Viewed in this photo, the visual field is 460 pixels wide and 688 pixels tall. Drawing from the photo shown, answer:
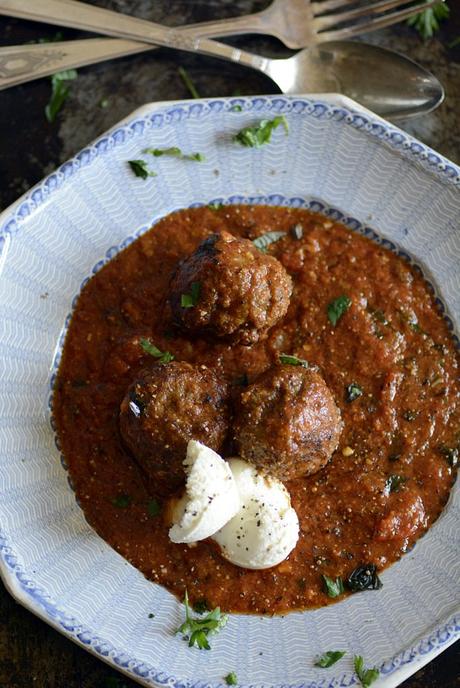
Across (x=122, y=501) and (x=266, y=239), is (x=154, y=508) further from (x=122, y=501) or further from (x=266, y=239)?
(x=266, y=239)

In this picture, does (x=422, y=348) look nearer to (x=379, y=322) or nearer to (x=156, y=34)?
(x=379, y=322)

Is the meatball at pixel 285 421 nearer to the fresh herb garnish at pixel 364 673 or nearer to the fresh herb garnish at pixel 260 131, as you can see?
the fresh herb garnish at pixel 364 673

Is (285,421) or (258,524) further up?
(285,421)

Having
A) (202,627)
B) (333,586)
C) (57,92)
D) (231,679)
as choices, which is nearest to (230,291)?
(333,586)

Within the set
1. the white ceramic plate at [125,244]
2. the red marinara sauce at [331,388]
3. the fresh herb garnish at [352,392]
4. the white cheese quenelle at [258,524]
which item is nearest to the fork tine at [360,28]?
the white ceramic plate at [125,244]

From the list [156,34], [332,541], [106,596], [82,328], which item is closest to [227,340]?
[82,328]

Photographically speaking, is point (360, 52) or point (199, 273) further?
point (360, 52)
